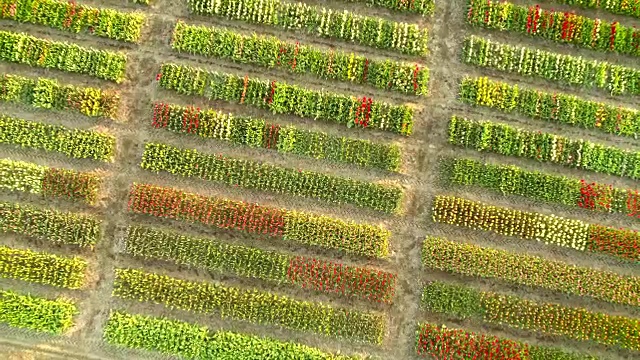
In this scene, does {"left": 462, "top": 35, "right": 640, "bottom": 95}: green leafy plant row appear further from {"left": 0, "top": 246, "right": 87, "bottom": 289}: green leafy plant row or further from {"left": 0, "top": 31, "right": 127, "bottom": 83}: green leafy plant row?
{"left": 0, "top": 246, "right": 87, "bottom": 289}: green leafy plant row

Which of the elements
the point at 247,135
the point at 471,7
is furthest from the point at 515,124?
the point at 247,135

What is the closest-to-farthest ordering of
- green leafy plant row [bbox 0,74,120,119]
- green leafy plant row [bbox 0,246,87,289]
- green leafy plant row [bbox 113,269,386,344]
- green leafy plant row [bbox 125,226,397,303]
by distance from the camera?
green leafy plant row [bbox 0,246,87,289], green leafy plant row [bbox 113,269,386,344], green leafy plant row [bbox 125,226,397,303], green leafy plant row [bbox 0,74,120,119]

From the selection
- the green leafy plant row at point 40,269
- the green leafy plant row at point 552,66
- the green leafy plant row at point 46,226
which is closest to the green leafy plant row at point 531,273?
the green leafy plant row at point 552,66

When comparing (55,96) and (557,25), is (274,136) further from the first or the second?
(557,25)

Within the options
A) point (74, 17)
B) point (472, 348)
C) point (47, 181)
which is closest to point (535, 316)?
point (472, 348)

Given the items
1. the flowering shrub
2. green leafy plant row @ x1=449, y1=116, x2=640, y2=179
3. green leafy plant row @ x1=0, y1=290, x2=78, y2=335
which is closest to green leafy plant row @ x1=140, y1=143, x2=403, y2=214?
green leafy plant row @ x1=449, y1=116, x2=640, y2=179

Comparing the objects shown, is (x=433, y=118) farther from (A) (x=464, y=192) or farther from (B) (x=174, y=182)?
(B) (x=174, y=182)

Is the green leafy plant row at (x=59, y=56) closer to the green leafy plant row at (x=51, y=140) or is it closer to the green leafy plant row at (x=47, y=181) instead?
the green leafy plant row at (x=51, y=140)

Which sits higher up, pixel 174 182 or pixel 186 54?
pixel 186 54
